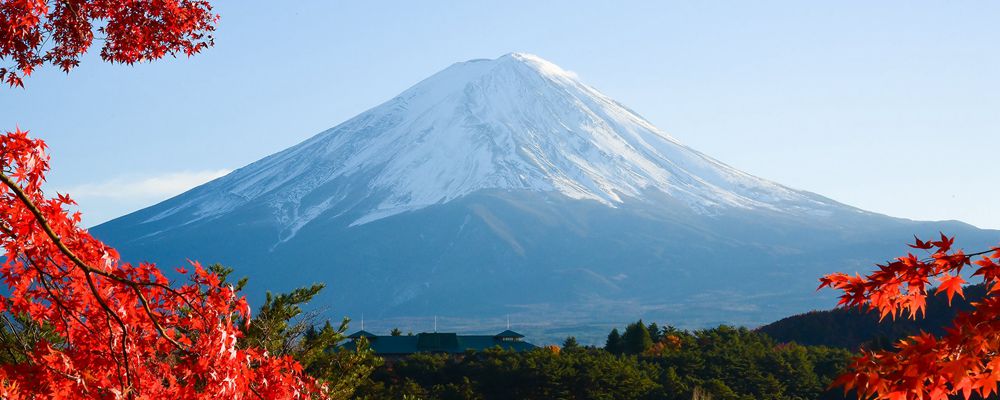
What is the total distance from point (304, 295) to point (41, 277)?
10894mm

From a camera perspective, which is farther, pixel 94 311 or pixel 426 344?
pixel 426 344

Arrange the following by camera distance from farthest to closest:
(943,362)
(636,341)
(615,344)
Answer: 1. (615,344)
2. (636,341)
3. (943,362)

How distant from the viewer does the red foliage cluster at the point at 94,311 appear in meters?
4.45

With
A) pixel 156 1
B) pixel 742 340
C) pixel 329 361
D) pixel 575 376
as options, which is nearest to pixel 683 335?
pixel 742 340

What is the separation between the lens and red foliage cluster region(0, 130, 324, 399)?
175 inches

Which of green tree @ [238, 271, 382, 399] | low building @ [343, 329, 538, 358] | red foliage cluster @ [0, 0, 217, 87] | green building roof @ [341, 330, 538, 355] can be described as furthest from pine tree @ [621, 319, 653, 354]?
red foliage cluster @ [0, 0, 217, 87]

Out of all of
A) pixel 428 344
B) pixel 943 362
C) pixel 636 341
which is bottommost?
pixel 428 344

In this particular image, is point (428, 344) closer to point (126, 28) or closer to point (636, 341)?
point (636, 341)

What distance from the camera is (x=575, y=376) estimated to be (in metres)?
32.6

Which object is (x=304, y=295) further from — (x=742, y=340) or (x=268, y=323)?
(x=742, y=340)

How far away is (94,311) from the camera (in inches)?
227

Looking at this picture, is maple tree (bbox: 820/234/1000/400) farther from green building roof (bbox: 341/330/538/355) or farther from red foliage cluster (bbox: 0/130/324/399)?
green building roof (bbox: 341/330/538/355)

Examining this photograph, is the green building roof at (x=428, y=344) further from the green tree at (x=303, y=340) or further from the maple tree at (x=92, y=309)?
the maple tree at (x=92, y=309)

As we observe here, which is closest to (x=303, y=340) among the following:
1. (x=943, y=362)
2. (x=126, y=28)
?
(x=126, y=28)
